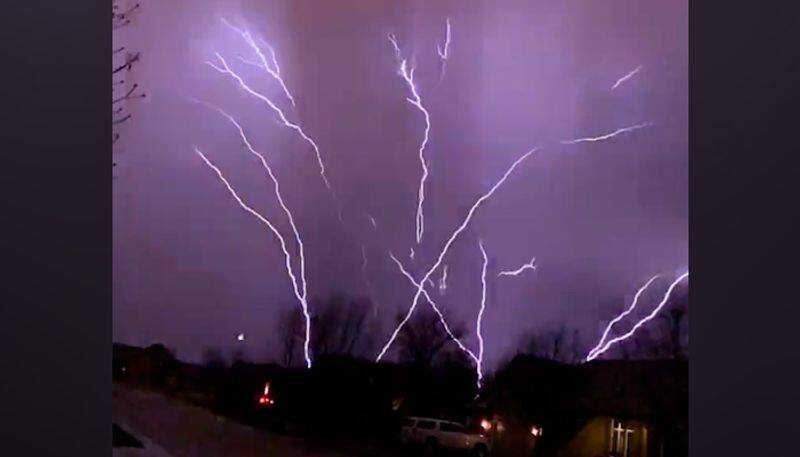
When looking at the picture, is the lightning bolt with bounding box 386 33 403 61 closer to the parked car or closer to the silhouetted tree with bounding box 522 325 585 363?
the silhouetted tree with bounding box 522 325 585 363

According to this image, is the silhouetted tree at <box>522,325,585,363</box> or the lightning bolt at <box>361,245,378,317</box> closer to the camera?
the silhouetted tree at <box>522,325,585,363</box>

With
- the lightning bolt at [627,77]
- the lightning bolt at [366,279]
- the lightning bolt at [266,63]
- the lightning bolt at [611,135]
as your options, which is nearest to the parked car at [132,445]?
the lightning bolt at [366,279]

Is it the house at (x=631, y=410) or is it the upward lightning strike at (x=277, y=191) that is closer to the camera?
the house at (x=631, y=410)

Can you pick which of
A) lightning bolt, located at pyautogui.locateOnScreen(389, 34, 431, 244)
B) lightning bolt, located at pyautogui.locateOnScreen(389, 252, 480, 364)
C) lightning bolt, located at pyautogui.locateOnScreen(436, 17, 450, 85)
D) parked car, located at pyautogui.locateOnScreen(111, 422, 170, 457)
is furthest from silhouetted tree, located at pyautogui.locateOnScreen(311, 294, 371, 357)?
lightning bolt, located at pyautogui.locateOnScreen(436, 17, 450, 85)

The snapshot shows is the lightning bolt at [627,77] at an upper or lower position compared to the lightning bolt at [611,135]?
upper

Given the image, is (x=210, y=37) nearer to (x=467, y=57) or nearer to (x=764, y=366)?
(x=467, y=57)

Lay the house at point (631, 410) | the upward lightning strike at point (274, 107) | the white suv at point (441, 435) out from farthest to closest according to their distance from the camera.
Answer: the upward lightning strike at point (274, 107) < the white suv at point (441, 435) < the house at point (631, 410)

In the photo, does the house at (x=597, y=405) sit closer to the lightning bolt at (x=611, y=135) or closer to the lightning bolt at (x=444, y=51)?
the lightning bolt at (x=611, y=135)
